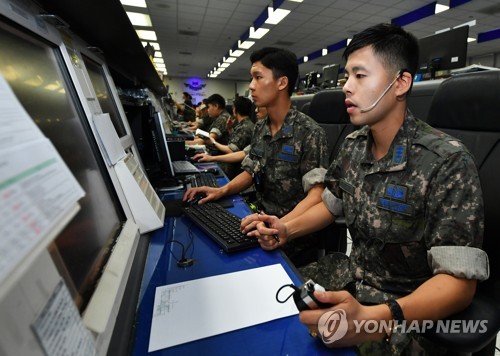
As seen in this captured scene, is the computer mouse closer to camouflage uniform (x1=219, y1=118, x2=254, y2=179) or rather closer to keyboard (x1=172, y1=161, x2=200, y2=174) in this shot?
keyboard (x1=172, y1=161, x2=200, y2=174)

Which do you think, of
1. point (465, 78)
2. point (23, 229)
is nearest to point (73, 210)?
point (23, 229)

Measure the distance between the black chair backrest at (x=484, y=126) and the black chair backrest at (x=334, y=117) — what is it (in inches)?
31.5

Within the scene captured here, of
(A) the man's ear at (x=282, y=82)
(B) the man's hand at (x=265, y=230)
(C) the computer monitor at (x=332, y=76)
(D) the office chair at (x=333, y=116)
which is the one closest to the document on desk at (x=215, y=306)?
(B) the man's hand at (x=265, y=230)

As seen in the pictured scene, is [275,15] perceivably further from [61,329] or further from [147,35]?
[61,329]

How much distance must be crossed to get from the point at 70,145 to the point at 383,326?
2.69ft

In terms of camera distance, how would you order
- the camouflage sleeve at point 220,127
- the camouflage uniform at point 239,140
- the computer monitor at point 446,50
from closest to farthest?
the computer monitor at point 446,50, the camouflage uniform at point 239,140, the camouflage sleeve at point 220,127

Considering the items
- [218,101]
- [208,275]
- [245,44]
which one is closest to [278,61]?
[208,275]

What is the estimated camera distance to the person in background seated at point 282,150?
4.68ft

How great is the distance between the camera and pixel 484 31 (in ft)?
23.9

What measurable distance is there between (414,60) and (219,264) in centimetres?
87

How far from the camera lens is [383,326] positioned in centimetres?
63

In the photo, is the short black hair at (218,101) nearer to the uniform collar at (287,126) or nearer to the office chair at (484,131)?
the uniform collar at (287,126)

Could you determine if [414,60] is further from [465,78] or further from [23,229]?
[23,229]

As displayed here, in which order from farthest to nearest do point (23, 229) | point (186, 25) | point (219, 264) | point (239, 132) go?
1. point (186, 25)
2. point (239, 132)
3. point (219, 264)
4. point (23, 229)
